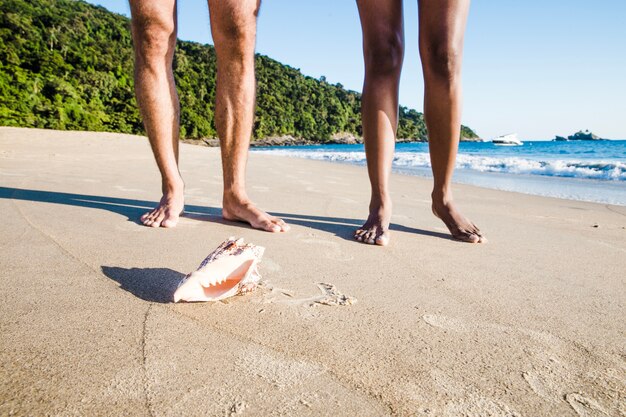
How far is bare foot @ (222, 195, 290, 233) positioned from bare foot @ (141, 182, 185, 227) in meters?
0.24

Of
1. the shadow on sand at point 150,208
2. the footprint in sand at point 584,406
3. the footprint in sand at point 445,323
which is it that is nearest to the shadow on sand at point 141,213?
the shadow on sand at point 150,208

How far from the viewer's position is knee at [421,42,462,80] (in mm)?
1933

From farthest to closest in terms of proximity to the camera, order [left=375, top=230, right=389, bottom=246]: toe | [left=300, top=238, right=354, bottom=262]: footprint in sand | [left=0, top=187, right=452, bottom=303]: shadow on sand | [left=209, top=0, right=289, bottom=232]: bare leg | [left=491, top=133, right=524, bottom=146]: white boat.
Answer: [left=491, top=133, right=524, bottom=146]: white boat < [left=209, top=0, right=289, bottom=232]: bare leg < [left=375, top=230, right=389, bottom=246]: toe < [left=300, top=238, right=354, bottom=262]: footprint in sand < [left=0, top=187, right=452, bottom=303]: shadow on sand

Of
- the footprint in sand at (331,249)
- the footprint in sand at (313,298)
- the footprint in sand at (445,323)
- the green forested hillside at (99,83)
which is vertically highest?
the green forested hillside at (99,83)

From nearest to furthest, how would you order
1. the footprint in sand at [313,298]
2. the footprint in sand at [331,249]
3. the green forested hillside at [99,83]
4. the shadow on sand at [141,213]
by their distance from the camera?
the footprint in sand at [313,298]
the shadow on sand at [141,213]
the footprint in sand at [331,249]
the green forested hillside at [99,83]

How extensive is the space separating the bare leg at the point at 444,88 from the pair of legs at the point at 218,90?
2.81 feet

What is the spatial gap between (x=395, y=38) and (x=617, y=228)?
1.68 m

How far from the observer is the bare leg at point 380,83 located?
2.07 meters

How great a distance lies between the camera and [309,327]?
0.93m

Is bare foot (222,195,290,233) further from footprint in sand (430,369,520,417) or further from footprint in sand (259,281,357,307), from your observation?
footprint in sand (430,369,520,417)

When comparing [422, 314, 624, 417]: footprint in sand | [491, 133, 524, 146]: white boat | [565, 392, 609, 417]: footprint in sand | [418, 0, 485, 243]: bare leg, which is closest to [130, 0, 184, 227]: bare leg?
[418, 0, 485, 243]: bare leg

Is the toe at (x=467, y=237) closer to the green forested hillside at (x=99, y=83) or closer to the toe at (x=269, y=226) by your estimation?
the toe at (x=269, y=226)

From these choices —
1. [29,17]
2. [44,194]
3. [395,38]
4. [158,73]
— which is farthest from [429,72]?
[29,17]

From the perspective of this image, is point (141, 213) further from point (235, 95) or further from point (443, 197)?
point (443, 197)
